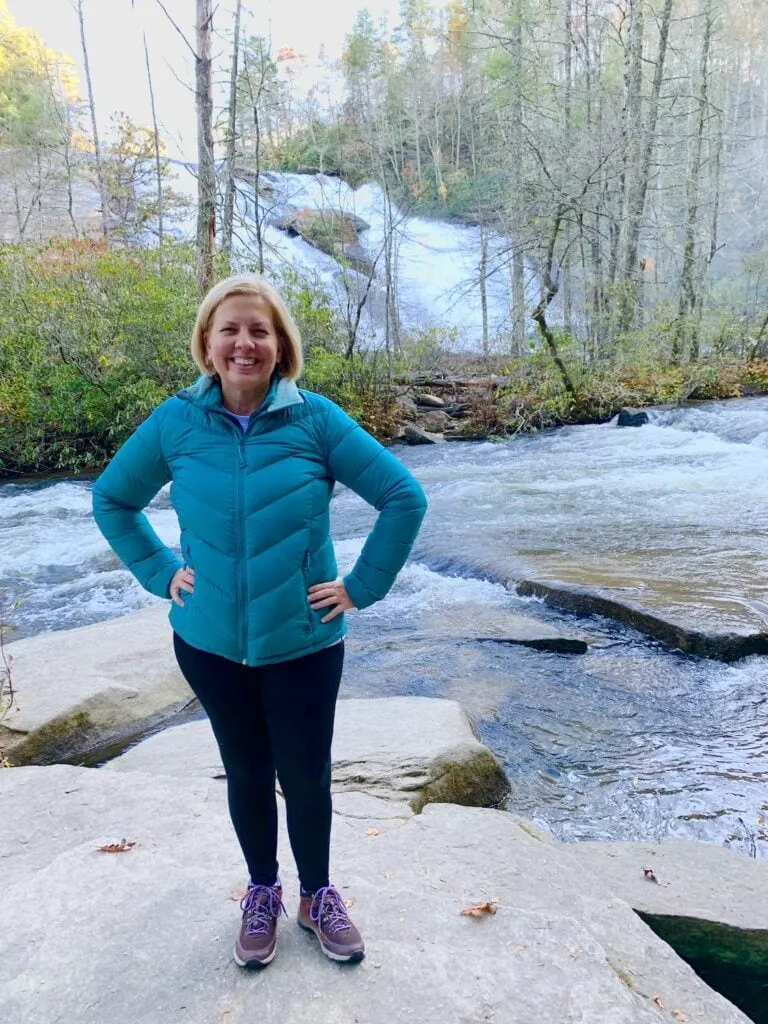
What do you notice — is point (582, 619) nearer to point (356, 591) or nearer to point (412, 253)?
point (356, 591)

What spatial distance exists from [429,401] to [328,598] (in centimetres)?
1399

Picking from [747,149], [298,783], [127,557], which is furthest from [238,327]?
[747,149]

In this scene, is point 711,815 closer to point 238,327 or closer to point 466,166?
point 238,327

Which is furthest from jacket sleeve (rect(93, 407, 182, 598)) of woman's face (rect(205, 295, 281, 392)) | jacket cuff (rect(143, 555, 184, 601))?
woman's face (rect(205, 295, 281, 392))

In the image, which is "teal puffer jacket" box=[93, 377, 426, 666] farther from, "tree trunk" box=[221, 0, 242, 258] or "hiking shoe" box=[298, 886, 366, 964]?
"tree trunk" box=[221, 0, 242, 258]

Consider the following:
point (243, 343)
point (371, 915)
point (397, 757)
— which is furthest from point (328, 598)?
point (397, 757)

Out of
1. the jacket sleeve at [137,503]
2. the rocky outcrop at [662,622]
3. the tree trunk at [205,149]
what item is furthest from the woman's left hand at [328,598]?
the tree trunk at [205,149]

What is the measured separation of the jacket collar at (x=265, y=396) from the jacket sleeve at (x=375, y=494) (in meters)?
0.11

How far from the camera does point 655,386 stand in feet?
48.3

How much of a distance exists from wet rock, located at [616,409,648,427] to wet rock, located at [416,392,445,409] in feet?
12.0

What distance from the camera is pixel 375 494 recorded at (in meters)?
1.84

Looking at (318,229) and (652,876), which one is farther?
(318,229)

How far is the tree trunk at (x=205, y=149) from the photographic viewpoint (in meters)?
10.5

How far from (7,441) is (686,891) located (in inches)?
470
